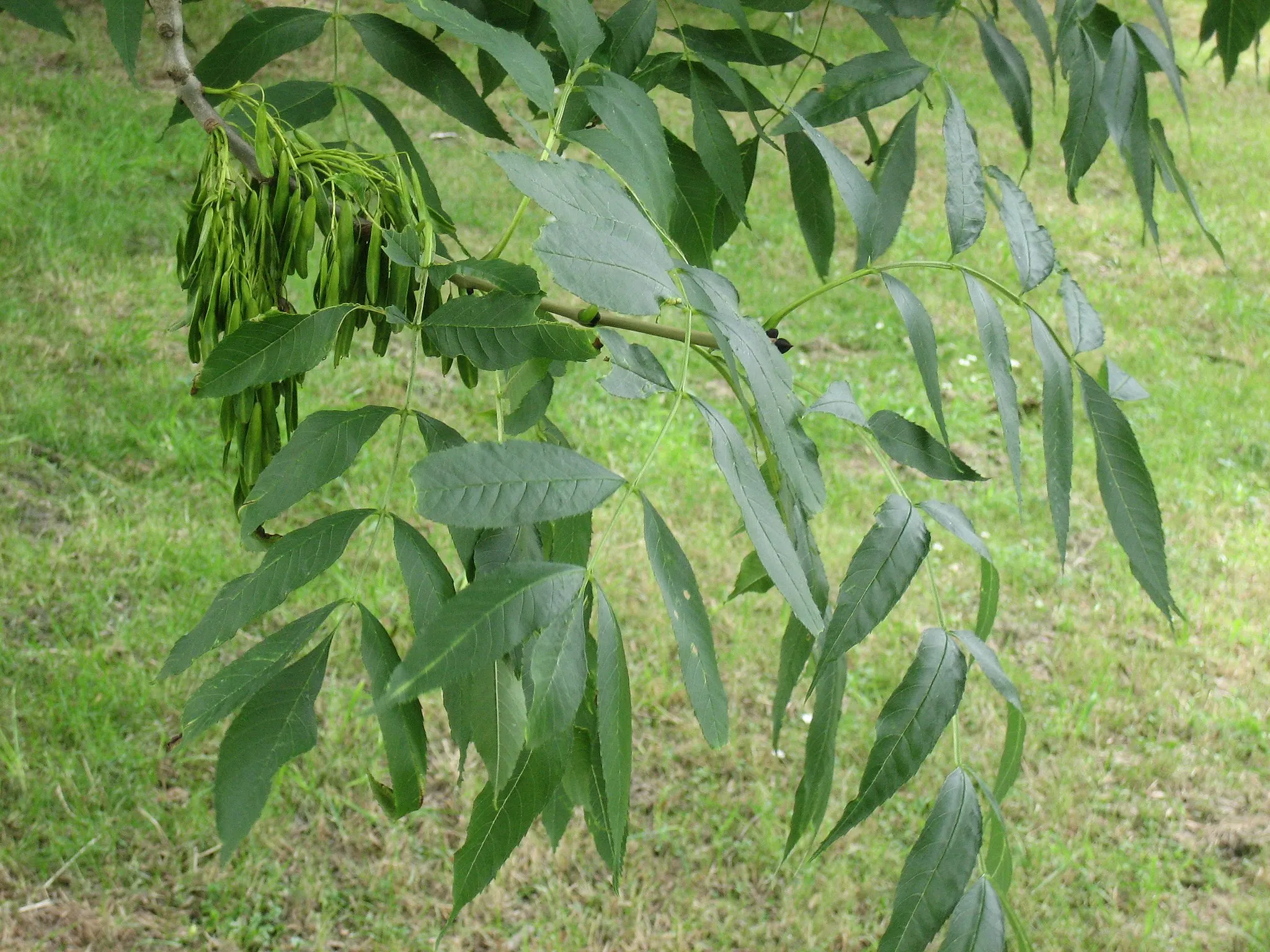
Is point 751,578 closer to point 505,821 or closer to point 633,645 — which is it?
point 505,821

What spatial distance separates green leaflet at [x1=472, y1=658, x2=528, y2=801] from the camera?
58 centimetres

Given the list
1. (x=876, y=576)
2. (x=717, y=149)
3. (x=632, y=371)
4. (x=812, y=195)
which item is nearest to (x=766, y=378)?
(x=632, y=371)

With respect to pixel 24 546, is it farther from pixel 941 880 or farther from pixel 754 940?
pixel 941 880

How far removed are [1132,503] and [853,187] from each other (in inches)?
10.9

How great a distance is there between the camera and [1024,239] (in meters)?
0.83

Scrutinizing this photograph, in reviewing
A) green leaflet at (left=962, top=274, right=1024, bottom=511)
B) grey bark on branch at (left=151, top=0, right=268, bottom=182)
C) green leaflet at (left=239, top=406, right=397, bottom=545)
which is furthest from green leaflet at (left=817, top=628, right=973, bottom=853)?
grey bark on branch at (left=151, top=0, right=268, bottom=182)

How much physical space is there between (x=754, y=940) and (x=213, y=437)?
1704 mm

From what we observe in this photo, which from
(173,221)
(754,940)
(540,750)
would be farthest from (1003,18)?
(540,750)

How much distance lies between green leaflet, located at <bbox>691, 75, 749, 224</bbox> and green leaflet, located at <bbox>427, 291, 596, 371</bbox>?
323mm

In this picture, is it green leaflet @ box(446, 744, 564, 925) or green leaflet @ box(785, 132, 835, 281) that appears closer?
green leaflet @ box(446, 744, 564, 925)

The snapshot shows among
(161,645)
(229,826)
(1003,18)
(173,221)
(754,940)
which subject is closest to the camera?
(229,826)

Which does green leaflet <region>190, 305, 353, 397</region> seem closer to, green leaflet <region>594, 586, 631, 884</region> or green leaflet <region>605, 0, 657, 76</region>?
green leaflet <region>594, 586, 631, 884</region>

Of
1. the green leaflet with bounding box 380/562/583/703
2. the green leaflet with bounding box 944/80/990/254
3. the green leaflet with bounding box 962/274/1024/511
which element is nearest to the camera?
the green leaflet with bounding box 380/562/583/703

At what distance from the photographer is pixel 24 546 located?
2.40 m
